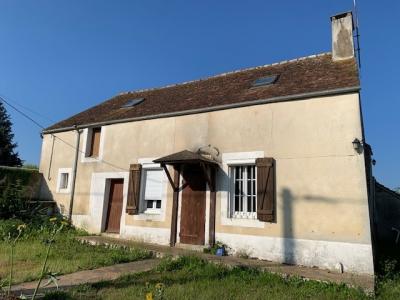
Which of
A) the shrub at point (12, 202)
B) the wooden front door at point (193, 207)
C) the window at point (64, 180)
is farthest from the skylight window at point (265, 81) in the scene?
the shrub at point (12, 202)

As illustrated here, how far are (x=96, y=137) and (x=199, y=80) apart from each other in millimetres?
4827

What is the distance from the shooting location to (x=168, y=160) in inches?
373

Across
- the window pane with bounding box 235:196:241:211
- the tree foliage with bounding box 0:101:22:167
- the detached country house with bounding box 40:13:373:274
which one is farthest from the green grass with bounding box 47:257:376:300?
the tree foliage with bounding box 0:101:22:167

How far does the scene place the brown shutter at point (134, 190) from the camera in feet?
36.2

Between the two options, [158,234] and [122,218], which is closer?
[158,234]

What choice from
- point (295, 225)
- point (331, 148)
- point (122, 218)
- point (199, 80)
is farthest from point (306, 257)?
point (199, 80)

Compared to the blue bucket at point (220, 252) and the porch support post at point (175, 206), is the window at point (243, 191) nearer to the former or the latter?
the blue bucket at point (220, 252)

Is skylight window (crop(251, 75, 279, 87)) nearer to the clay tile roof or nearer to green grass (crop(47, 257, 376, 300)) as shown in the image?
the clay tile roof

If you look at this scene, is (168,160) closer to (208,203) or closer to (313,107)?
(208,203)

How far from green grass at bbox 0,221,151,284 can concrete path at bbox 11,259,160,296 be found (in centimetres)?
33

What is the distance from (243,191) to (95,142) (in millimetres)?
6828

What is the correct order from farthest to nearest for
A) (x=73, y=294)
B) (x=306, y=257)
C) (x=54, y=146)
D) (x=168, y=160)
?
1. (x=54, y=146)
2. (x=168, y=160)
3. (x=306, y=257)
4. (x=73, y=294)

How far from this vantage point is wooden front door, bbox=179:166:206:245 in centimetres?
977

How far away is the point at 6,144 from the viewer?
26641 mm
